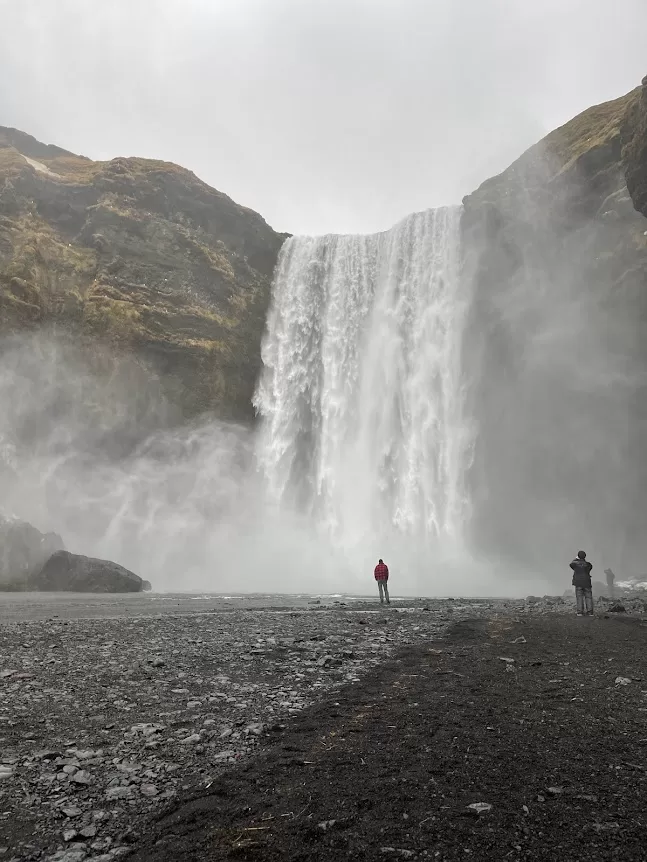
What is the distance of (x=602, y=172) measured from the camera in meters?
40.5

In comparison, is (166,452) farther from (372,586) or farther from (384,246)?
(384,246)

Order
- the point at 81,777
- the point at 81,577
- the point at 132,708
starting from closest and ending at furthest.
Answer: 1. the point at 81,777
2. the point at 132,708
3. the point at 81,577

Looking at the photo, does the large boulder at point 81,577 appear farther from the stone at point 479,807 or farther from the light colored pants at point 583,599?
the stone at point 479,807

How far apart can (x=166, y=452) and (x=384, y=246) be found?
30030 millimetres

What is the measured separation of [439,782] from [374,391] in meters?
45.8

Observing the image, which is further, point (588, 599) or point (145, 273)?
point (145, 273)

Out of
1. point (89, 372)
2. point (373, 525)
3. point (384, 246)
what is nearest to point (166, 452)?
point (89, 372)

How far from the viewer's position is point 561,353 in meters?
43.7

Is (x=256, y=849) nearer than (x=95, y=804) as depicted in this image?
Yes

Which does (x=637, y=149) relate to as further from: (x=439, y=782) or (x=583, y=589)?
(x=439, y=782)

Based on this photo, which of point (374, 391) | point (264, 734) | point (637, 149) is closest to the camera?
point (264, 734)

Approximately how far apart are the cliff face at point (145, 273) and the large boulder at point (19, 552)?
1837 cm

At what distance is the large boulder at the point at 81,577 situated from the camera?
1244 inches

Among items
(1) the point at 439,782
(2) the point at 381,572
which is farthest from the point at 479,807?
(2) the point at 381,572
